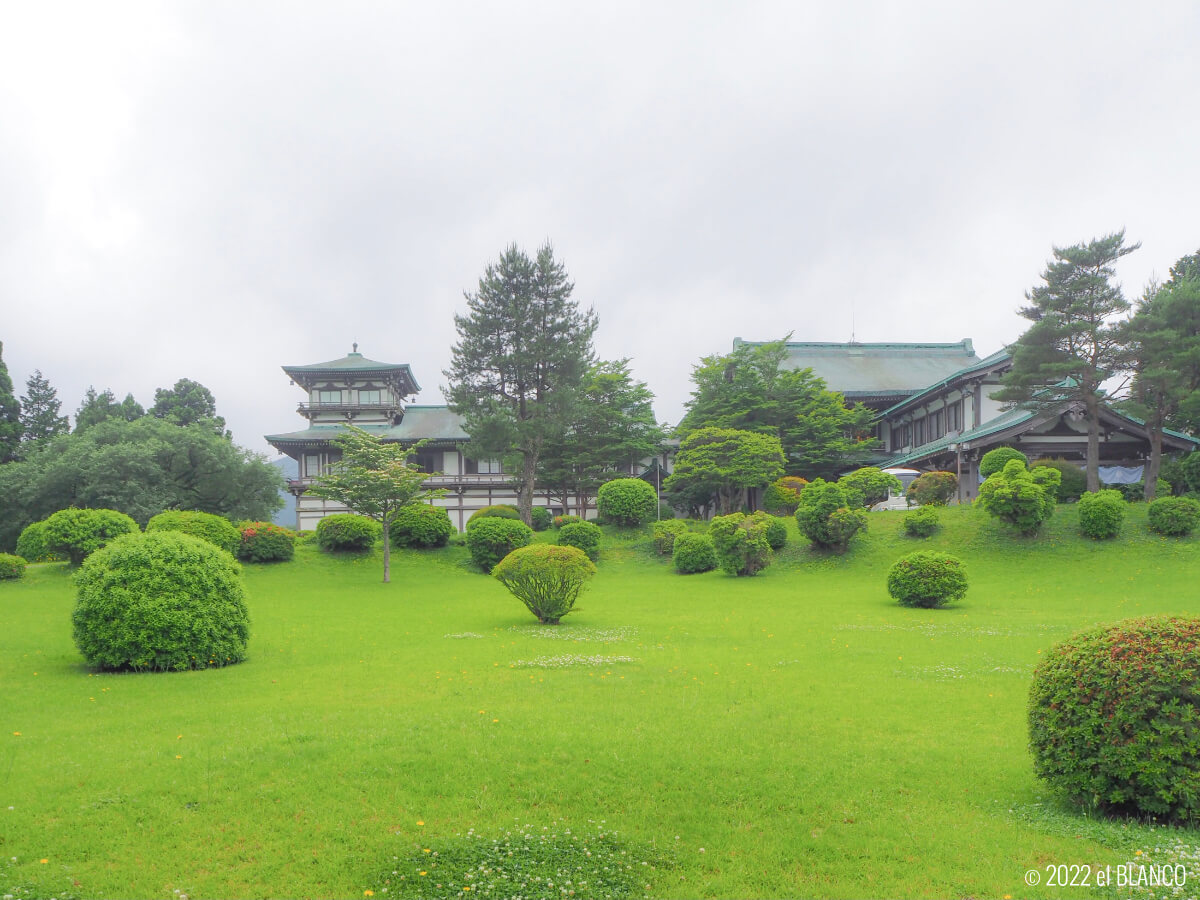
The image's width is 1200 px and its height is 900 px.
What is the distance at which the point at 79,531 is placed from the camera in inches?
861

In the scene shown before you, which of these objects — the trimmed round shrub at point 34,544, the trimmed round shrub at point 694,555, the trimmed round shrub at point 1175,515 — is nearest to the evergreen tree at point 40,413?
the trimmed round shrub at point 34,544

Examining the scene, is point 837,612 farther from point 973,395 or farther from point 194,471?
point 194,471

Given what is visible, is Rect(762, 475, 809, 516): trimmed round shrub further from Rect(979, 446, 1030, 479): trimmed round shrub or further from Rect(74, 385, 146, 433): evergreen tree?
Rect(74, 385, 146, 433): evergreen tree

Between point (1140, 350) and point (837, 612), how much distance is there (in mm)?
15973

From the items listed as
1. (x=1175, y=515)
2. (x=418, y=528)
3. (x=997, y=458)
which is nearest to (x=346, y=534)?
(x=418, y=528)

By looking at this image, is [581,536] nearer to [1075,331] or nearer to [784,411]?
[784,411]

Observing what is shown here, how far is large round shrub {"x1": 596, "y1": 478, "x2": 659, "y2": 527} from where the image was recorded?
3041 cm

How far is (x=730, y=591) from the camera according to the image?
20.7 metres

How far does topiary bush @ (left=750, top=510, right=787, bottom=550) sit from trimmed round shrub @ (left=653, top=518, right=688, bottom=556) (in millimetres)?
3188

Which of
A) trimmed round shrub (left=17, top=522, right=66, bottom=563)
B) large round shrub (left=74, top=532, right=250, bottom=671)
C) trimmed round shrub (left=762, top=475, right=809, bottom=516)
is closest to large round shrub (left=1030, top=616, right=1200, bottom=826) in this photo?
large round shrub (left=74, top=532, right=250, bottom=671)

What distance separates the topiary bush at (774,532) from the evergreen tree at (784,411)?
753 cm

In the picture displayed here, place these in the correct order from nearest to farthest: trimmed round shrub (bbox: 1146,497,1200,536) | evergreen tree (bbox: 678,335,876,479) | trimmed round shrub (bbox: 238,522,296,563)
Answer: trimmed round shrub (bbox: 1146,497,1200,536) < trimmed round shrub (bbox: 238,522,296,563) < evergreen tree (bbox: 678,335,876,479)

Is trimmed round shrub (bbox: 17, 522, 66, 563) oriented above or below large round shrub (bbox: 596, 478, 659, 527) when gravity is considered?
below

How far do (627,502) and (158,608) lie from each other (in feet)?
69.7
